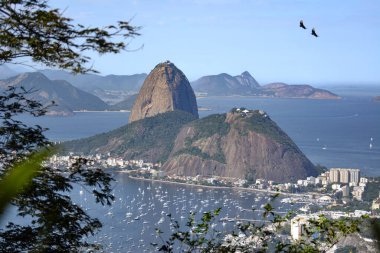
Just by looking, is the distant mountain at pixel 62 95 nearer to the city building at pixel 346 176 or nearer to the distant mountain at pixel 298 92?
the city building at pixel 346 176

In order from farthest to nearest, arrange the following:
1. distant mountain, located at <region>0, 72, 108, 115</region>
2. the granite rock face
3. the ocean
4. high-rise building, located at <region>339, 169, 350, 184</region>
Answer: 1. distant mountain, located at <region>0, 72, 108, 115</region>
2. the granite rock face
3. high-rise building, located at <region>339, 169, 350, 184</region>
4. the ocean

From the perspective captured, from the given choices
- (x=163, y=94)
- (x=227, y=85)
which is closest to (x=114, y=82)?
(x=227, y=85)

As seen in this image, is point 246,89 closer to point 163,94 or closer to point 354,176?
point 163,94

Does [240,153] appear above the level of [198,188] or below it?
above

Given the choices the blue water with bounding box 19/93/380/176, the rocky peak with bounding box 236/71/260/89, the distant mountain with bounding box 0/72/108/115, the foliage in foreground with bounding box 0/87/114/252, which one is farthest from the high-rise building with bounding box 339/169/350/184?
the rocky peak with bounding box 236/71/260/89

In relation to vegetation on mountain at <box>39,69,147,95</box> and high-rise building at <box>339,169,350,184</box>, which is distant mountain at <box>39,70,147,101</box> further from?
high-rise building at <box>339,169,350,184</box>

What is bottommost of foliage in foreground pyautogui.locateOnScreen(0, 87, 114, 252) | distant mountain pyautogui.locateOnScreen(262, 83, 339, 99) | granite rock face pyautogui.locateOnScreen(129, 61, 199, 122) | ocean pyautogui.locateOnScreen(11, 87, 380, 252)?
ocean pyautogui.locateOnScreen(11, 87, 380, 252)
